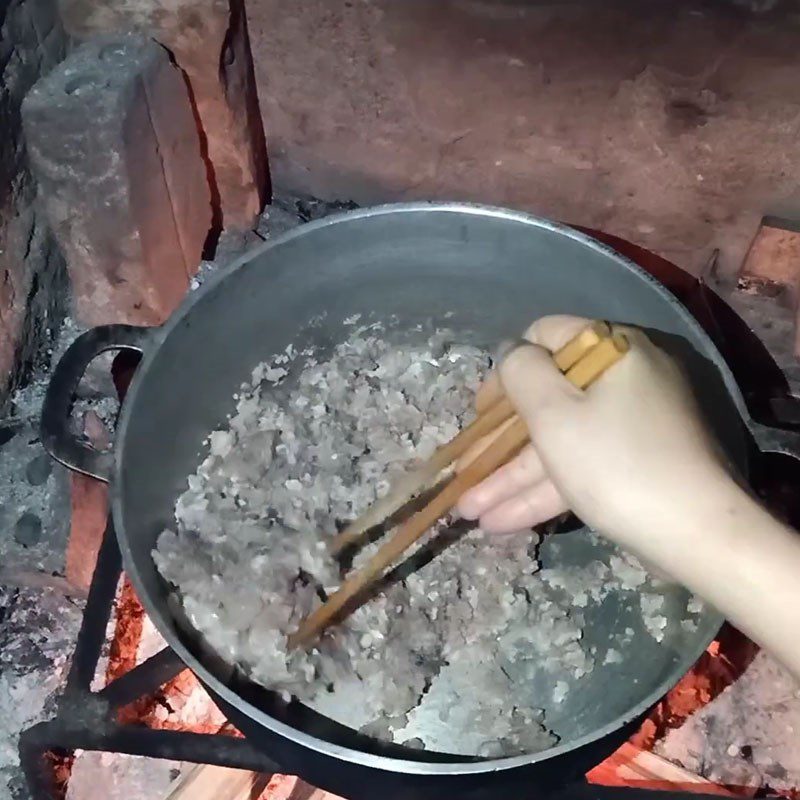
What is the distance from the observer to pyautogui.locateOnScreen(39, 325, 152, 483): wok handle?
0.81 m

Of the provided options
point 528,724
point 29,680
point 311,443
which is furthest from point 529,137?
point 29,680

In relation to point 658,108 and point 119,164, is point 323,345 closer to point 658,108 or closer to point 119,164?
point 119,164

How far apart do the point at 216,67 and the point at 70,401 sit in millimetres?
387

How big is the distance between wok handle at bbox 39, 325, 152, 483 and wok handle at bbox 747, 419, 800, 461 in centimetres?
50

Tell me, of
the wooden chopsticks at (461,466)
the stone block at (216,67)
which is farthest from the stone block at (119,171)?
the wooden chopsticks at (461,466)

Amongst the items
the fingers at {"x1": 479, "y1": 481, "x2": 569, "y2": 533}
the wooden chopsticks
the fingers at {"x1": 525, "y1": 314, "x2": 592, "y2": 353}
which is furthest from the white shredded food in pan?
the fingers at {"x1": 525, "y1": 314, "x2": 592, "y2": 353}

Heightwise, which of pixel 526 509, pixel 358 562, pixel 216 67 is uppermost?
pixel 216 67

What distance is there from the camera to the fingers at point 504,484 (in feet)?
2.43

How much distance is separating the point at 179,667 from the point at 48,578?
0.84ft

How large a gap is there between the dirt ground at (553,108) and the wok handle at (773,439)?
36cm

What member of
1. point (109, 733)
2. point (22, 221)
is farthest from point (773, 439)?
point (22, 221)

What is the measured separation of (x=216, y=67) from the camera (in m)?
1.03

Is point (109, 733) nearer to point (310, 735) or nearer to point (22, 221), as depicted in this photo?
point (310, 735)

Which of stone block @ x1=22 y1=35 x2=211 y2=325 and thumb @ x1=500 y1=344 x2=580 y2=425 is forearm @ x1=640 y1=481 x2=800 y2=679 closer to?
thumb @ x1=500 y1=344 x2=580 y2=425
